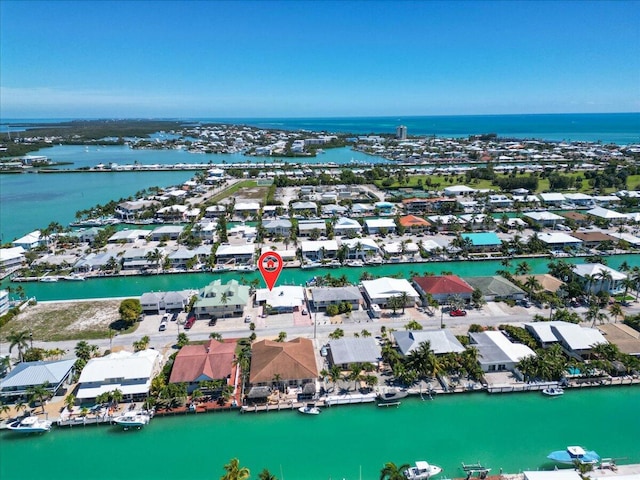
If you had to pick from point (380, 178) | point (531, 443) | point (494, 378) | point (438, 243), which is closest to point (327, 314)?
point (494, 378)

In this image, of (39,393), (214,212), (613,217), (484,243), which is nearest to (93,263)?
(214,212)

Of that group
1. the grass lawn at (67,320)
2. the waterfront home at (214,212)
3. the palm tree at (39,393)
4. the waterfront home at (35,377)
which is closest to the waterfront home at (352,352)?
the grass lawn at (67,320)

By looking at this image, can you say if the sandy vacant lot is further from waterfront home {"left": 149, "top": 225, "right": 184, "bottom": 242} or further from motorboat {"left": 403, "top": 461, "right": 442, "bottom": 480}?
motorboat {"left": 403, "top": 461, "right": 442, "bottom": 480}

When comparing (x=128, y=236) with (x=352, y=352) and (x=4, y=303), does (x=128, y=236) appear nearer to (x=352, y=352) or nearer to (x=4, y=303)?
(x=4, y=303)

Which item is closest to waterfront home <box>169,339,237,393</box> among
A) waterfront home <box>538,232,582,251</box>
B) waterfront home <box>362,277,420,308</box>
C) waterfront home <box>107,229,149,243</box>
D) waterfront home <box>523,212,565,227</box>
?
waterfront home <box>362,277,420,308</box>

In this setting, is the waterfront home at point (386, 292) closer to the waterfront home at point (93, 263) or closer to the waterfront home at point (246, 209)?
the waterfront home at point (93, 263)

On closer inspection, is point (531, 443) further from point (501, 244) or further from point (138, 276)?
point (138, 276)
